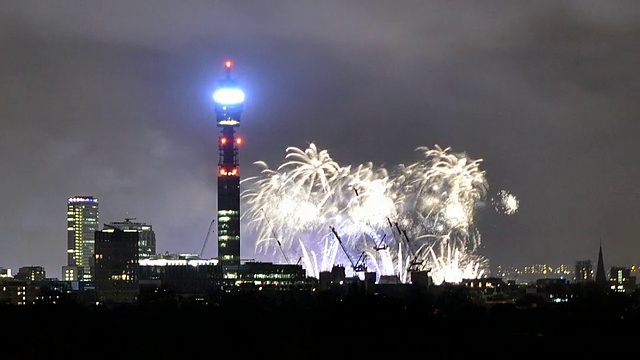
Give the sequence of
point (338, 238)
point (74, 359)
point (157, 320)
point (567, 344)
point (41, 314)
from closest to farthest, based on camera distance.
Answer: point (74, 359)
point (567, 344)
point (157, 320)
point (41, 314)
point (338, 238)

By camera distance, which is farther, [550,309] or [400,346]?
[550,309]

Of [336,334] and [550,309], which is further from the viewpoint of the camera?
[550,309]

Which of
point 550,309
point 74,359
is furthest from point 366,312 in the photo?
point 74,359

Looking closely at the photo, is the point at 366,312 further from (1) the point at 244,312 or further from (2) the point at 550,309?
(2) the point at 550,309

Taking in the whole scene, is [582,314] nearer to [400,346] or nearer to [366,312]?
[366,312]

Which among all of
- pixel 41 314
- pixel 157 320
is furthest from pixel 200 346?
pixel 41 314

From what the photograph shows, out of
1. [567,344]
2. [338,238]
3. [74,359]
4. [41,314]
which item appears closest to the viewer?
[74,359]

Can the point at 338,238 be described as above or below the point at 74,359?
above

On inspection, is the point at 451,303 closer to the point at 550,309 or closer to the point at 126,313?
the point at 550,309
